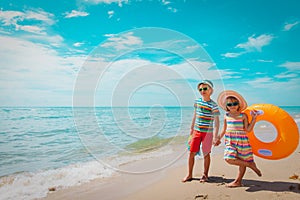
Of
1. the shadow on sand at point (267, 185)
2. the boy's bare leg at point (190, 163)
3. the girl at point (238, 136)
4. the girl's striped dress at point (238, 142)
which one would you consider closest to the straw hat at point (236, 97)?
the girl at point (238, 136)

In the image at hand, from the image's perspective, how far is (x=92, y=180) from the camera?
5.09 m

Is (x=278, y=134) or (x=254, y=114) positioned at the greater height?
(x=254, y=114)

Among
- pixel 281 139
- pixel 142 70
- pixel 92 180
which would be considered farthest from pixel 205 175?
pixel 142 70

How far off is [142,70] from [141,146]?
3.43m

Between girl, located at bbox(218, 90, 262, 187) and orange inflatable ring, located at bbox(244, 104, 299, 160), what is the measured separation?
0.99 ft

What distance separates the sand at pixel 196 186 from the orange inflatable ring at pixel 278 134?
0.53 metres

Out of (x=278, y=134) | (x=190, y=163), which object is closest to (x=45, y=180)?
(x=190, y=163)

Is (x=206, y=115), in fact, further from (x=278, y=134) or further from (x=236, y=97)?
(x=278, y=134)

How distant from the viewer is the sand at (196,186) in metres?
3.52

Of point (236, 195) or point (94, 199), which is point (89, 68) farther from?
point (236, 195)

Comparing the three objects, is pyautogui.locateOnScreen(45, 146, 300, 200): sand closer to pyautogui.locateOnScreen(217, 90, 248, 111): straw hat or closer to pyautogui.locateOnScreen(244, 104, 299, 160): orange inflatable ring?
pyautogui.locateOnScreen(244, 104, 299, 160): orange inflatable ring

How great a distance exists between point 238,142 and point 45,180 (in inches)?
168

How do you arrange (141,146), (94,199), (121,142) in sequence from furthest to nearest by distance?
(121,142)
(141,146)
(94,199)

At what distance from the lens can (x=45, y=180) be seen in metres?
5.21
